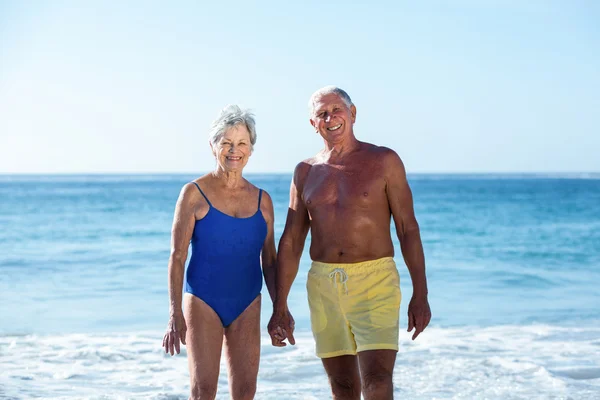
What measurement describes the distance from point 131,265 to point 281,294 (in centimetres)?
1271

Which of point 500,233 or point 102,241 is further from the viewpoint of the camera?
point 500,233

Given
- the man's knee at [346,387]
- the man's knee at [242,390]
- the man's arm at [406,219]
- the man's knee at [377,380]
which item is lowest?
the man's knee at [346,387]

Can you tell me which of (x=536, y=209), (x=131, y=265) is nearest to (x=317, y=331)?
(x=131, y=265)

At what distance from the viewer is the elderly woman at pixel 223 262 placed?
393cm

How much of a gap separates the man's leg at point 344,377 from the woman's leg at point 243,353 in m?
0.45

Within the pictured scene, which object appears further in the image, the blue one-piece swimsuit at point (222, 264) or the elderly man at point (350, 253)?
the elderly man at point (350, 253)

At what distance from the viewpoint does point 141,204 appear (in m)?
40.3

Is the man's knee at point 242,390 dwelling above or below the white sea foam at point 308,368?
above

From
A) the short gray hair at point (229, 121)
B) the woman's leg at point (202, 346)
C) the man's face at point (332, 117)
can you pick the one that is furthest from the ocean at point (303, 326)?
the short gray hair at point (229, 121)

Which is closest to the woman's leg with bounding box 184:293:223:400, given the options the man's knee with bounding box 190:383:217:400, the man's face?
the man's knee with bounding box 190:383:217:400

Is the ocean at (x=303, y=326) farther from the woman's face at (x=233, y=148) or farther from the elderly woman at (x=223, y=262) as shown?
the woman's face at (x=233, y=148)

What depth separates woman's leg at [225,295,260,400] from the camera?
3.95 m

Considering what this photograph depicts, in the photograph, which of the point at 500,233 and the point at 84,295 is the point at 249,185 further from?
the point at 500,233

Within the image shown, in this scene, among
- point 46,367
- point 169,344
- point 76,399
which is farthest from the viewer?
point 46,367
